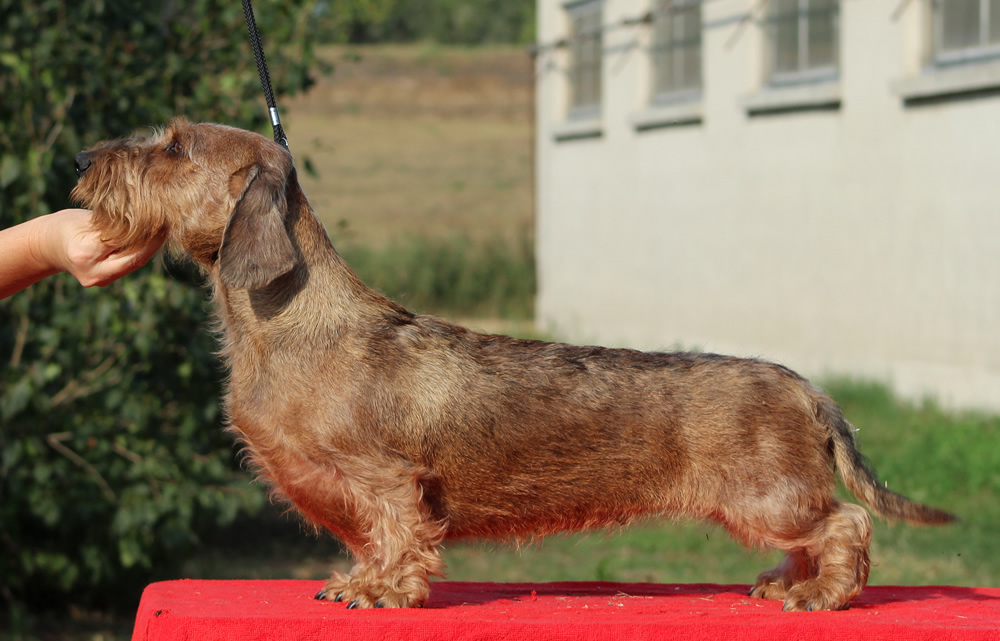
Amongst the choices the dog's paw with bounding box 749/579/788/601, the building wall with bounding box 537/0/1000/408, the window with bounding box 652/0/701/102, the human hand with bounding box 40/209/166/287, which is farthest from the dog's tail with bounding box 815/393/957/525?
the window with bounding box 652/0/701/102

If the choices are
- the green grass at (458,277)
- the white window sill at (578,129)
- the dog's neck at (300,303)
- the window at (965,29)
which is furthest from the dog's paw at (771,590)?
the green grass at (458,277)

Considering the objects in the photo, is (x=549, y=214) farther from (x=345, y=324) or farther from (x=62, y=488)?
(x=345, y=324)

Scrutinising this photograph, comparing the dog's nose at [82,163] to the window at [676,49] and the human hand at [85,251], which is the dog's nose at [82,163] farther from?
the window at [676,49]

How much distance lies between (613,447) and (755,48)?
11.9 meters

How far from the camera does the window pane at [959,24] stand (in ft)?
36.8

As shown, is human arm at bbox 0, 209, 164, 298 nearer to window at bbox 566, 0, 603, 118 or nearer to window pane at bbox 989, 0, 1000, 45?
window pane at bbox 989, 0, 1000, 45

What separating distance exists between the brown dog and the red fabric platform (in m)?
0.18

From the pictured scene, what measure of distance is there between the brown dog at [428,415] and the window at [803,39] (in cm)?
1058

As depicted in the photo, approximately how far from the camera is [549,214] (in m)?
20.3

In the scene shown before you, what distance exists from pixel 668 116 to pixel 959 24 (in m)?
5.47

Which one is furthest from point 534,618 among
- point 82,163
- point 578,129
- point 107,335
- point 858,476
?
point 578,129

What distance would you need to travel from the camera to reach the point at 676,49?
1642 centimetres

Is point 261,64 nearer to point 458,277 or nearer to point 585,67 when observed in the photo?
point 585,67

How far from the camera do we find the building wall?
11.5 meters
